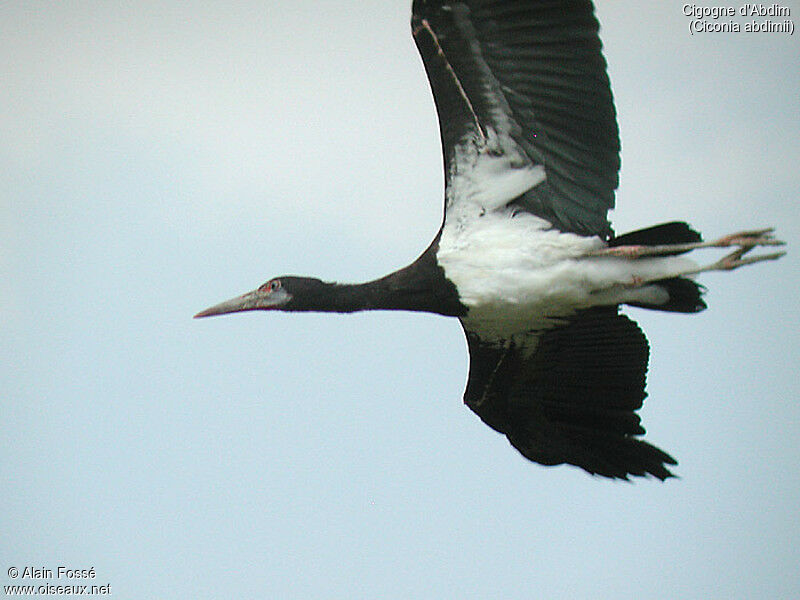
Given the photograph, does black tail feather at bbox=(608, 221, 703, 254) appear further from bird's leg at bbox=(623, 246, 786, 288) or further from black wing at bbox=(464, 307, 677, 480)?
black wing at bbox=(464, 307, 677, 480)

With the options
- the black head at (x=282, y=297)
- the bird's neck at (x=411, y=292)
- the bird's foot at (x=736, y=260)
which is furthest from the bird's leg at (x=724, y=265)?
the black head at (x=282, y=297)

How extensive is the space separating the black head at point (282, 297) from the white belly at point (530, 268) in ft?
3.19

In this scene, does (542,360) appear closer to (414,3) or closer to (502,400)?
(502,400)

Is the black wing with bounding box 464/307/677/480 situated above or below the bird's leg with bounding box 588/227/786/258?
below

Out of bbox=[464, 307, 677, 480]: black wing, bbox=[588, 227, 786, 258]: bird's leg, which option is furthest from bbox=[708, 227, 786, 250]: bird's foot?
A: bbox=[464, 307, 677, 480]: black wing

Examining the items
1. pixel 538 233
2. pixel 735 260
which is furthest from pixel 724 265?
pixel 538 233

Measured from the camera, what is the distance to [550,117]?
6879mm

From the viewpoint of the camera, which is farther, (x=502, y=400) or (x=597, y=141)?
(x=502, y=400)

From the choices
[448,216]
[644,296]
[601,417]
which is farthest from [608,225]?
[601,417]

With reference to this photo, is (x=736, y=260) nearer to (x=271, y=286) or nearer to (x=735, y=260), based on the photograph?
(x=735, y=260)

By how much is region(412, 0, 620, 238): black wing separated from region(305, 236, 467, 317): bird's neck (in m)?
0.60

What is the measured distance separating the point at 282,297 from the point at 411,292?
1.01 meters

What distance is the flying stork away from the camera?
6688 mm

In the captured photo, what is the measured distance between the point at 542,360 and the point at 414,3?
258cm
